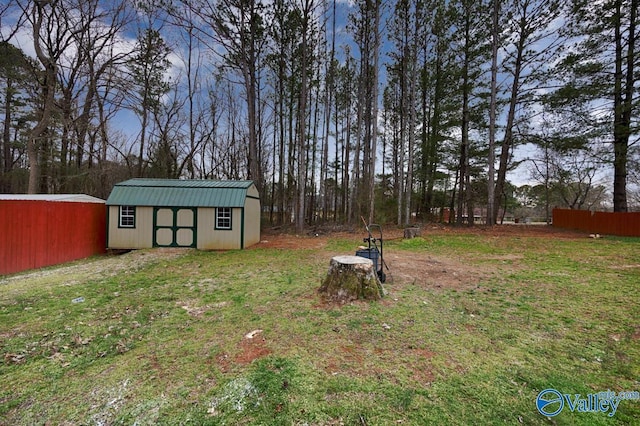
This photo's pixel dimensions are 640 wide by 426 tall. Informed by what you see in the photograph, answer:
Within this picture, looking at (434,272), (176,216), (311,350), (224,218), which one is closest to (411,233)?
(434,272)

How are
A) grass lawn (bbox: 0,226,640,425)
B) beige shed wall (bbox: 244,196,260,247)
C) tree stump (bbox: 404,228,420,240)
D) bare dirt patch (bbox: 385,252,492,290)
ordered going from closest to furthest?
grass lawn (bbox: 0,226,640,425) < bare dirt patch (bbox: 385,252,492,290) < beige shed wall (bbox: 244,196,260,247) < tree stump (bbox: 404,228,420,240)

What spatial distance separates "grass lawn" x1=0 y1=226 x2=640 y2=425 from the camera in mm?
1876

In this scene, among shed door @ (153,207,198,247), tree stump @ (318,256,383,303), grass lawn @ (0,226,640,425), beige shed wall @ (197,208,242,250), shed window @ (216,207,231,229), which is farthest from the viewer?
shed window @ (216,207,231,229)

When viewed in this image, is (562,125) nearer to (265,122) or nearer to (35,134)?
(265,122)

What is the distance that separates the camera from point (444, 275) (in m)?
5.52

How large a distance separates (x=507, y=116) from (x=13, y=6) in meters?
23.1

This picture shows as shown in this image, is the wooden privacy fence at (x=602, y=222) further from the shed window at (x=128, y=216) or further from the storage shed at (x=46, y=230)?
the storage shed at (x=46, y=230)

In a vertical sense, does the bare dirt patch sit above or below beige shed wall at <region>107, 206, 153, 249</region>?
below

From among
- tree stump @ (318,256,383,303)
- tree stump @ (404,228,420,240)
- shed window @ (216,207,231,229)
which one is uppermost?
shed window @ (216,207,231,229)

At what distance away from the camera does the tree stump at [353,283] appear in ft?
12.8

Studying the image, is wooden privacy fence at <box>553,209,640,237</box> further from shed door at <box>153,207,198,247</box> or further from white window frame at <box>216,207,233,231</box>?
shed door at <box>153,207,198,247</box>

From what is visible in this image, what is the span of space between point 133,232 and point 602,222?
21.0 meters

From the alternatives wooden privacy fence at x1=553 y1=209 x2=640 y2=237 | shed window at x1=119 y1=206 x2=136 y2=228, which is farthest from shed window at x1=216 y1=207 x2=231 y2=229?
wooden privacy fence at x1=553 y1=209 x2=640 y2=237

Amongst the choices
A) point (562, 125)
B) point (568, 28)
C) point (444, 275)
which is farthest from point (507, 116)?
point (444, 275)
